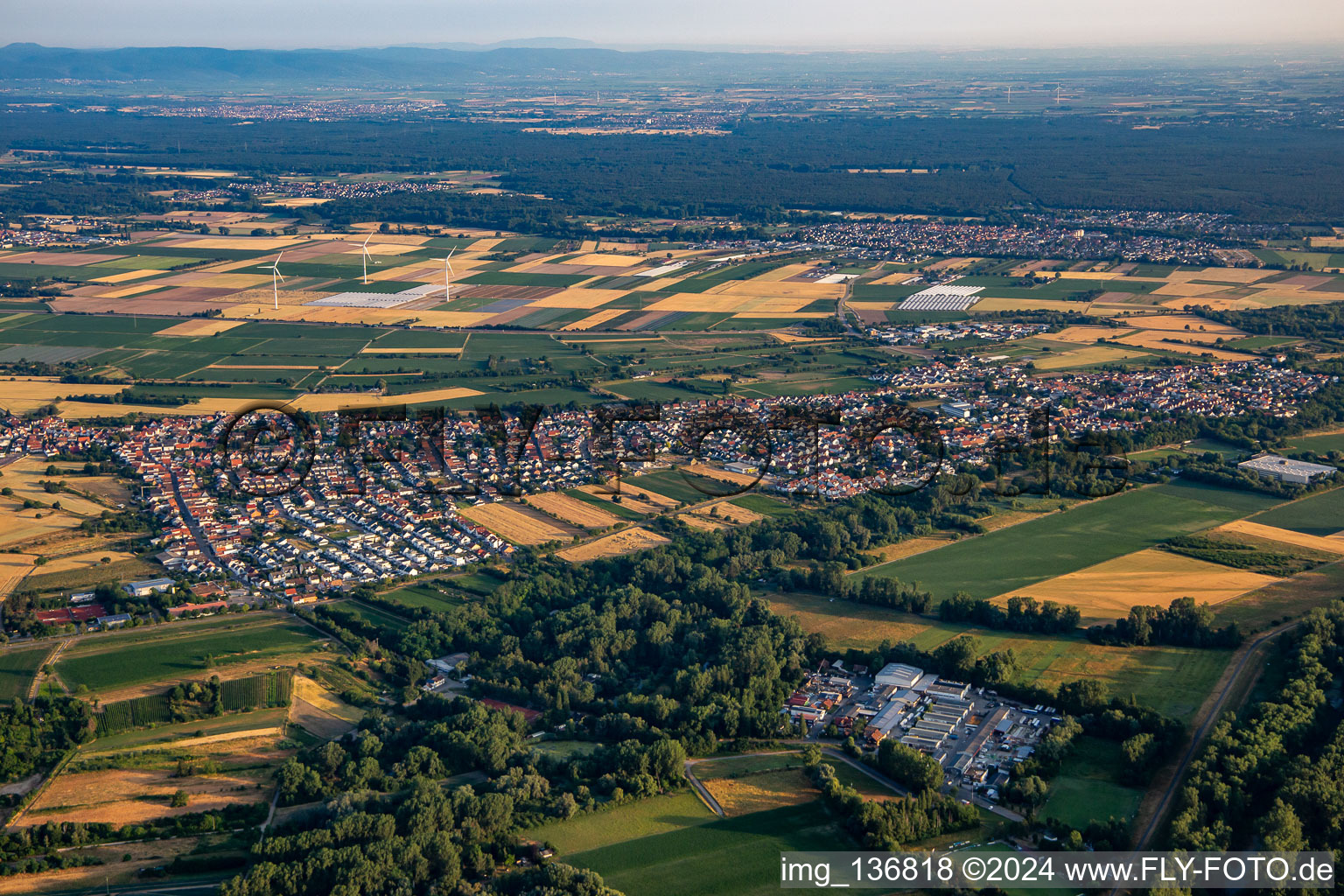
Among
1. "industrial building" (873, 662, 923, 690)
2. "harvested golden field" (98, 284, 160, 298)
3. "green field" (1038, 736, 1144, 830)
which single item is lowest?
"green field" (1038, 736, 1144, 830)

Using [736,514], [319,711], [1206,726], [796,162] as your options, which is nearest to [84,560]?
[319,711]

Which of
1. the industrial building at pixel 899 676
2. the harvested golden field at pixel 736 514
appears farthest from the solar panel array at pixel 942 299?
the industrial building at pixel 899 676

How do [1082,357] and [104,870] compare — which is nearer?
[104,870]

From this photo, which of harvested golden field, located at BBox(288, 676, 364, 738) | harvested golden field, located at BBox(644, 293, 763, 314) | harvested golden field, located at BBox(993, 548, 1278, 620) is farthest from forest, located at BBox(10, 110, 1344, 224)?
harvested golden field, located at BBox(288, 676, 364, 738)

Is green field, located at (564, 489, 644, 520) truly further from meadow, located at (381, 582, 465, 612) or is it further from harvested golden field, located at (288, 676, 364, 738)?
harvested golden field, located at (288, 676, 364, 738)

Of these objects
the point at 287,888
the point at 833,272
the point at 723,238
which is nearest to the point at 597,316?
the point at 833,272

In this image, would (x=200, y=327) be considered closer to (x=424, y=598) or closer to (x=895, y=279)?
(x=424, y=598)
